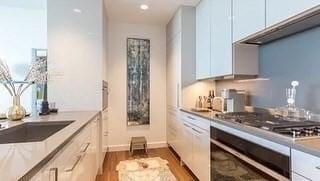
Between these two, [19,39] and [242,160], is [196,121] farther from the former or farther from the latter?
[19,39]

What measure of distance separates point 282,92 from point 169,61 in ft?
8.02

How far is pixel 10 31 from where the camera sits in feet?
12.9

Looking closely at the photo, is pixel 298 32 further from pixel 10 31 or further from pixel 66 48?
pixel 10 31

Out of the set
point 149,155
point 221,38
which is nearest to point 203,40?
point 221,38

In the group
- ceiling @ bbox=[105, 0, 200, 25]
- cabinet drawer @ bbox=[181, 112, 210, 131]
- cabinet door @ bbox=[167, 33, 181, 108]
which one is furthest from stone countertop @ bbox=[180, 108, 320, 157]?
ceiling @ bbox=[105, 0, 200, 25]

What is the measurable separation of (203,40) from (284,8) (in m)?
1.62

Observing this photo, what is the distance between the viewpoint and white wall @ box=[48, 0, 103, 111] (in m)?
3.10

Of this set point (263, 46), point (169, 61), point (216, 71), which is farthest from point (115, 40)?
point (263, 46)

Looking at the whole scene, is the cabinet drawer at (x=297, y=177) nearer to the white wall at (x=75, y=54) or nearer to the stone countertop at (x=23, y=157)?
the stone countertop at (x=23, y=157)

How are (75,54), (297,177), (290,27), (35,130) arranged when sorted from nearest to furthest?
1. (297,177)
2. (290,27)
3. (35,130)
4. (75,54)

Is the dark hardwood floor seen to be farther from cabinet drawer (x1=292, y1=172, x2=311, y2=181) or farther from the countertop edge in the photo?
the countertop edge

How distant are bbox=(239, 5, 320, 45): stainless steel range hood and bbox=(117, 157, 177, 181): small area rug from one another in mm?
2009

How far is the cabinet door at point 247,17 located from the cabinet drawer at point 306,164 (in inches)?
46.9

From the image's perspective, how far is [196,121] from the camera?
Answer: 9.00 feet
